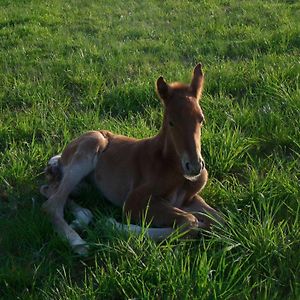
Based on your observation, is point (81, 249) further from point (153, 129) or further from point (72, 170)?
point (153, 129)

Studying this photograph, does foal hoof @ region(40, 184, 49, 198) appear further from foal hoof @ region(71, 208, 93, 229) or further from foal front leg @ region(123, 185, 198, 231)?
foal front leg @ region(123, 185, 198, 231)

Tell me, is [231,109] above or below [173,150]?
below

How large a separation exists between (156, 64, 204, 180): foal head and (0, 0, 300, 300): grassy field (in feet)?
1.65

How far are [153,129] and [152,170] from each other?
1377 millimetres

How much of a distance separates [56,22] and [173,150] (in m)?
7.51

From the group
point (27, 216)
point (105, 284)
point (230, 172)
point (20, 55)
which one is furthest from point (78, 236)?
point (20, 55)

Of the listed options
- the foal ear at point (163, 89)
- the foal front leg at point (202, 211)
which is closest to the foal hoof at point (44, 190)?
the foal front leg at point (202, 211)

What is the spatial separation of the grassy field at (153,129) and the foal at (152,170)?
180 millimetres

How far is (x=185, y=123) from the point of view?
4121 millimetres

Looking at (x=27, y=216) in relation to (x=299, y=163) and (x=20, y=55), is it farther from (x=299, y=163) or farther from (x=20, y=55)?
(x=20, y=55)

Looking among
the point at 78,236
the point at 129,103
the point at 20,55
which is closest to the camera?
the point at 78,236

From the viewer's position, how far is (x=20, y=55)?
29.3ft

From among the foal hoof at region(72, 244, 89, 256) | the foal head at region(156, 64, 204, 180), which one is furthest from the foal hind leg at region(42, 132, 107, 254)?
the foal head at region(156, 64, 204, 180)

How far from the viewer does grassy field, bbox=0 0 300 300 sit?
3682mm
